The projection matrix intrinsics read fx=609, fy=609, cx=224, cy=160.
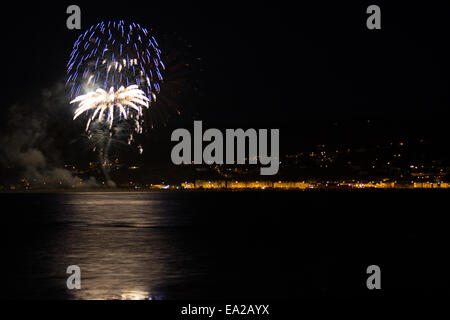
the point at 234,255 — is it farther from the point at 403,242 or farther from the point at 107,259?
the point at 403,242

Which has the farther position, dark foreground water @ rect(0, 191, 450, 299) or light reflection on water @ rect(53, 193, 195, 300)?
dark foreground water @ rect(0, 191, 450, 299)

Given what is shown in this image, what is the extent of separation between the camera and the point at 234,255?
115 ft

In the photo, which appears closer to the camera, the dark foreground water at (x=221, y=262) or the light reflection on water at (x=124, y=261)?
the light reflection on water at (x=124, y=261)

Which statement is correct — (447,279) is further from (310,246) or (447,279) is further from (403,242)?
(403,242)

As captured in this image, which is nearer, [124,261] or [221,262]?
[124,261]

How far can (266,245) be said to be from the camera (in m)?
41.7
